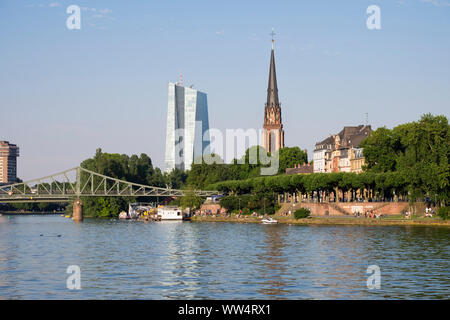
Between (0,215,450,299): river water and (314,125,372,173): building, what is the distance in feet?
239

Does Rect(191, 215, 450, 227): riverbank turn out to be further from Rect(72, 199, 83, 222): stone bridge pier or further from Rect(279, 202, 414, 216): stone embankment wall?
Rect(72, 199, 83, 222): stone bridge pier

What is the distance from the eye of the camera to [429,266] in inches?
1736

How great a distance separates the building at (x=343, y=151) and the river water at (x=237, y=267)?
72.8 m

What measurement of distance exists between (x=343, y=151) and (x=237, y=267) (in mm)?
110980

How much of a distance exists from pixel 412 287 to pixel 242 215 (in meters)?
91.2

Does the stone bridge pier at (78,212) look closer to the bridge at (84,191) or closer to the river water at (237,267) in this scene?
the bridge at (84,191)

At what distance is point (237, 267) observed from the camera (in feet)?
149

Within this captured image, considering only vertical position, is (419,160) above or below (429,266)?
above

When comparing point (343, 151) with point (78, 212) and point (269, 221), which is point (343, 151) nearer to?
point (269, 221)

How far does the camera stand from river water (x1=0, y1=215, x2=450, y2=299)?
3431 centimetres

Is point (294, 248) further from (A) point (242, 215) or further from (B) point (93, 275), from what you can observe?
(A) point (242, 215)

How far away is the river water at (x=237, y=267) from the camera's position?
34.3m

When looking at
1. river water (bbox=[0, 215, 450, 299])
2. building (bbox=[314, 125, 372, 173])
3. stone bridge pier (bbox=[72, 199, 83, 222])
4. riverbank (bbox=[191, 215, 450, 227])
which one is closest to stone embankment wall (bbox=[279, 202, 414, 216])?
riverbank (bbox=[191, 215, 450, 227])
